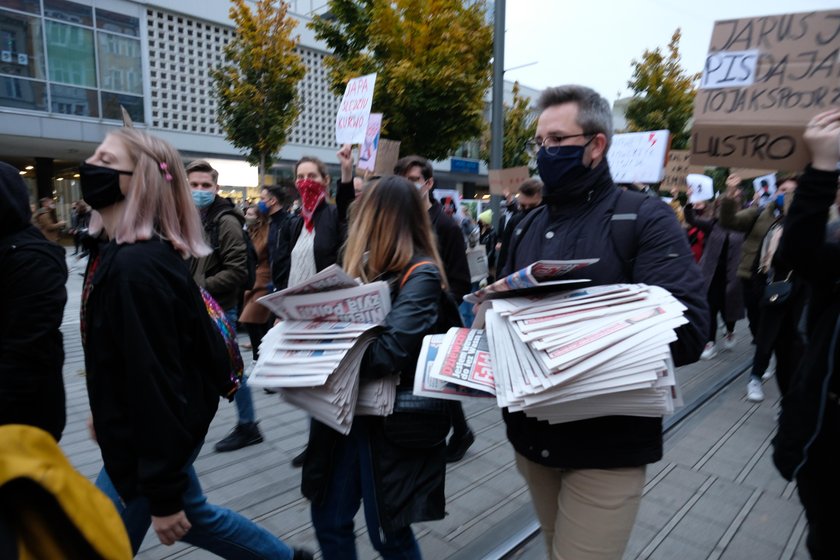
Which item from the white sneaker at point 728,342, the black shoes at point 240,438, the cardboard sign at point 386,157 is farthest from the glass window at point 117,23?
the white sneaker at point 728,342

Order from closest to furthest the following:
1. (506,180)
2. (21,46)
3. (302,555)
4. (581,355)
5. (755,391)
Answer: (581,355)
(302,555)
(755,391)
(506,180)
(21,46)

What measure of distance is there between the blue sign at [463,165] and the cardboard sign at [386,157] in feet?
90.6

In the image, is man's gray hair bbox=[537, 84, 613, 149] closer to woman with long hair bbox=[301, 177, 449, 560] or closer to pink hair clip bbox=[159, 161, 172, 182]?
woman with long hair bbox=[301, 177, 449, 560]

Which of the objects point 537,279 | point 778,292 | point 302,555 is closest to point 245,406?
point 302,555

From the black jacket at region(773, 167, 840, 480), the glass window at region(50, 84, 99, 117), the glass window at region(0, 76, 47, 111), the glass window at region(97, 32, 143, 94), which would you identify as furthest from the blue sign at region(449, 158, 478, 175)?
the black jacket at region(773, 167, 840, 480)

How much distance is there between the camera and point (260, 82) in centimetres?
1644

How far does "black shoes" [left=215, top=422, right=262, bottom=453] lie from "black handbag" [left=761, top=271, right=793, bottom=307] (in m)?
3.67

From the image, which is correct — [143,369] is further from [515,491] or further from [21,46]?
[21,46]

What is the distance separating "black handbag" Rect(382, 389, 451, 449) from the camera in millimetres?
1992

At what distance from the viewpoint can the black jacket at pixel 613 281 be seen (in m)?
1.62

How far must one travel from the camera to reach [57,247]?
7.46 feet

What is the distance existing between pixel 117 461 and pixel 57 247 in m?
1.02

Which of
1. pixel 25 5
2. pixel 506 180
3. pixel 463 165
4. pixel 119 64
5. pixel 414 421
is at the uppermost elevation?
pixel 25 5

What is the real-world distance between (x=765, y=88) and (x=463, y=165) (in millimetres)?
31981
